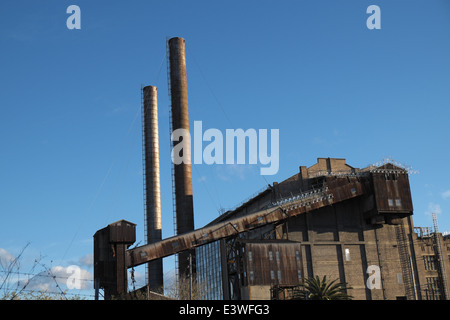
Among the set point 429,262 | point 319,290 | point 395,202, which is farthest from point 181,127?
point 429,262

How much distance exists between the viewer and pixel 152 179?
79.1 metres

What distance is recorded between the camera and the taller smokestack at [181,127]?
2813 inches

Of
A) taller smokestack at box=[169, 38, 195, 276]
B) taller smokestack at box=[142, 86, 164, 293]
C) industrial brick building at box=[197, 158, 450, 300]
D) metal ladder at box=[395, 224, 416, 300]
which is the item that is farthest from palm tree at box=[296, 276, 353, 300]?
taller smokestack at box=[142, 86, 164, 293]

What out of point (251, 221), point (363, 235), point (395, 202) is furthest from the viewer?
point (363, 235)

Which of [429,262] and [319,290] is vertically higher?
[429,262]

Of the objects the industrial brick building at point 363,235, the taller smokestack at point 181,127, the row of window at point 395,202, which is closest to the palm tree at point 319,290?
the industrial brick building at point 363,235

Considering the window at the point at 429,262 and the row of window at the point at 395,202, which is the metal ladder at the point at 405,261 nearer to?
the window at the point at 429,262

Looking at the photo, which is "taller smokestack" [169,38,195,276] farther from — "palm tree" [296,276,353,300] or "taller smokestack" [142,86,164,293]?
"palm tree" [296,276,353,300]

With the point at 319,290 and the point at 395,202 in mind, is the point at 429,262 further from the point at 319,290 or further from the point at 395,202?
the point at 319,290

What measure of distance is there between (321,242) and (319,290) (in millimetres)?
7723
